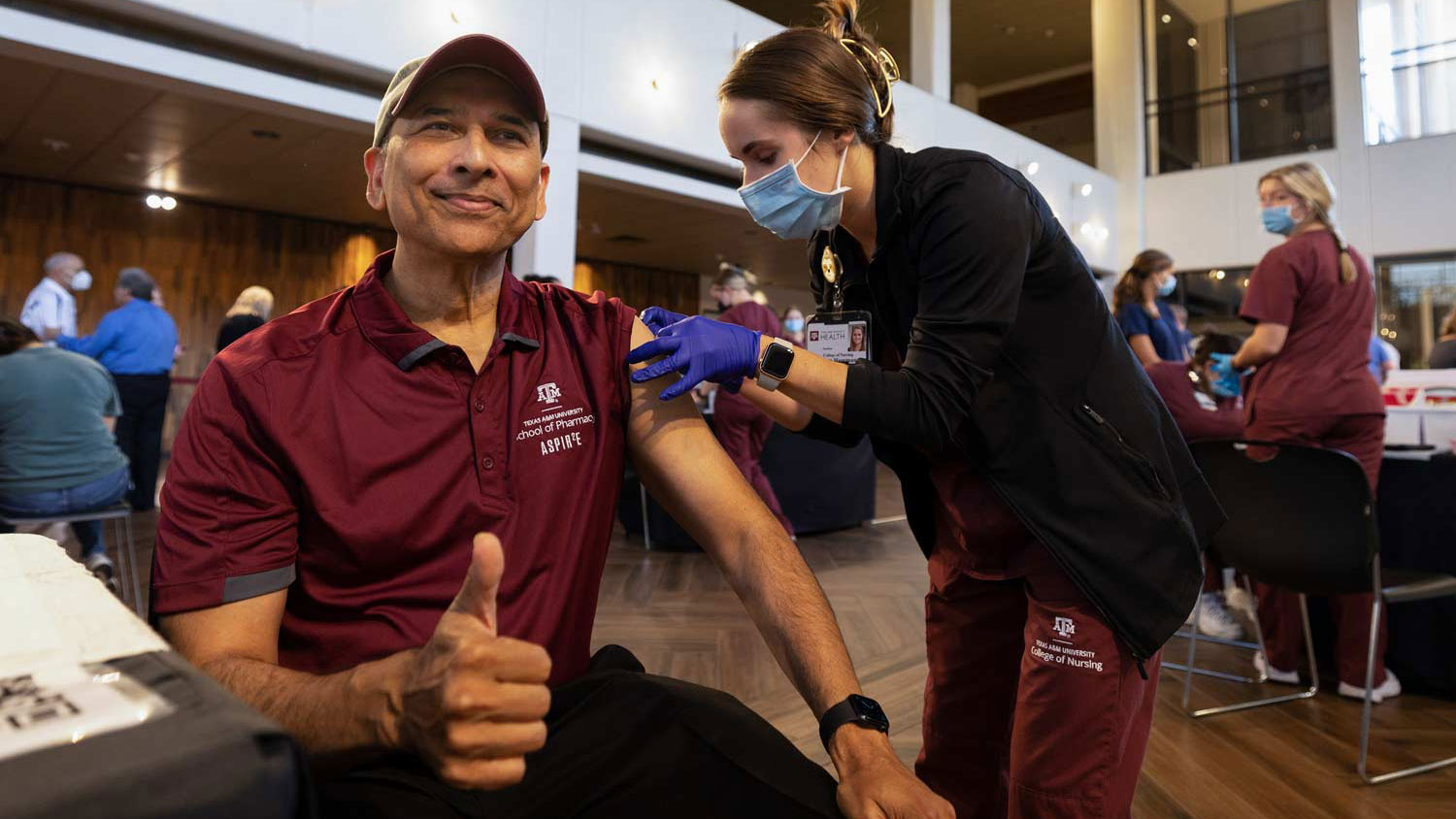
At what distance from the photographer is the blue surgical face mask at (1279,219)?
2.78 meters

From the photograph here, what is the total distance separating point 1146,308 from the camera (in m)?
4.41

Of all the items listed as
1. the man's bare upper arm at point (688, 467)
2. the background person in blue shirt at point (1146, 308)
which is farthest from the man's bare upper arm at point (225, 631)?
the background person in blue shirt at point (1146, 308)

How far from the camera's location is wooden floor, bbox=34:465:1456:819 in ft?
6.70

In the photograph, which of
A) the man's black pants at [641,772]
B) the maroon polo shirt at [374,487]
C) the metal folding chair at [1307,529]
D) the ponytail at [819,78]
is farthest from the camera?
the metal folding chair at [1307,529]

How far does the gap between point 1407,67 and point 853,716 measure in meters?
11.1

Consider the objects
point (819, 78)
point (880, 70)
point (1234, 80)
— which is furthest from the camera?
point (1234, 80)

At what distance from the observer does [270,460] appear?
875 mm

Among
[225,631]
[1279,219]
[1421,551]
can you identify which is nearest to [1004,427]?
[225,631]

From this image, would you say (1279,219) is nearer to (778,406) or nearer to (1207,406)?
(1207,406)

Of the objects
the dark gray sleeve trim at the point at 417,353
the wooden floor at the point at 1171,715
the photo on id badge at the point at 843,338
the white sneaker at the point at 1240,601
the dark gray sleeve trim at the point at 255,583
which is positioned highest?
the photo on id badge at the point at 843,338

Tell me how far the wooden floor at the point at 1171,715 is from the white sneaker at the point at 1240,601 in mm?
259

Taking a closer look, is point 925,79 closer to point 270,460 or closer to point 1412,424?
point 1412,424

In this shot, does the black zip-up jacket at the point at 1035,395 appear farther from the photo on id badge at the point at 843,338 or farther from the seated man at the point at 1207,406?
the seated man at the point at 1207,406

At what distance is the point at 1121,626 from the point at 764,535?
0.50 metres
